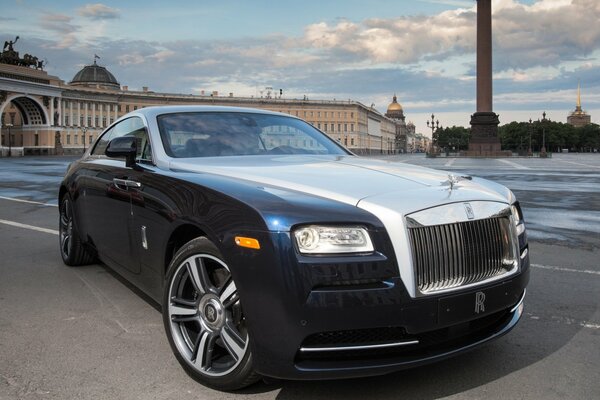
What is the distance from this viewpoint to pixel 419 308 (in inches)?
98.7

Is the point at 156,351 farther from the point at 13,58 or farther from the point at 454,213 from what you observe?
the point at 13,58

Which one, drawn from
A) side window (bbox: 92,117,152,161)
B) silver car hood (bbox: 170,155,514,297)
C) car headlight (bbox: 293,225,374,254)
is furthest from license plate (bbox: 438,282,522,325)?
side window (bbox: 92,117,152,161)

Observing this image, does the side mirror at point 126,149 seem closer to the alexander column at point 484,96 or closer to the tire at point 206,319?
the tire at point 206,319

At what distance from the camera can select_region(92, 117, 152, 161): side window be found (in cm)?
416

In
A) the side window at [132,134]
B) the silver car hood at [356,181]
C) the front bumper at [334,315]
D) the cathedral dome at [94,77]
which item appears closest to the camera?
the front bumper at [334,315]

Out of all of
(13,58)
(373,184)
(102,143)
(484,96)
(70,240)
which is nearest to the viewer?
(373,184)

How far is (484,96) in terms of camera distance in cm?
5991

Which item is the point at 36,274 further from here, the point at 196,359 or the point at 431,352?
the point at 431,352

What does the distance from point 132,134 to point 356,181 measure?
7.80 ft

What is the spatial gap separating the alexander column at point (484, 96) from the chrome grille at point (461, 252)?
59744 mm

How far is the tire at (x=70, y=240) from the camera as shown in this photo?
220 inches

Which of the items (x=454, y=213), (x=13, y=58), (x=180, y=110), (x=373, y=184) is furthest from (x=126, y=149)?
Result: (x=13, y=58)

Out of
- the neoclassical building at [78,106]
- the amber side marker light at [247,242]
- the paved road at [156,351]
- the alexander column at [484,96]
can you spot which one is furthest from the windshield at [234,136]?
the neoclassical building at [78,106]

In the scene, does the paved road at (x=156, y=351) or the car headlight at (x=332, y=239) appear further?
the paved road at (x=156, y=351)
